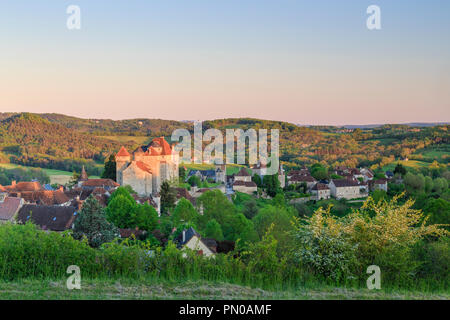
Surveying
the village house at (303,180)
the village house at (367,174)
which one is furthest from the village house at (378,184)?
the village house at (303,180)

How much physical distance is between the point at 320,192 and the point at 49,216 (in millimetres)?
47772

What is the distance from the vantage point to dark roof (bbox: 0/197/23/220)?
3136 centimetres

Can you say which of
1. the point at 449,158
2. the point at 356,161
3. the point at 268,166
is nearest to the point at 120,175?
the point at 268,166

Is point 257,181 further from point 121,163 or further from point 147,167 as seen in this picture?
point 121,163

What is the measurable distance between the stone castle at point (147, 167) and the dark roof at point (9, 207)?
783 inches

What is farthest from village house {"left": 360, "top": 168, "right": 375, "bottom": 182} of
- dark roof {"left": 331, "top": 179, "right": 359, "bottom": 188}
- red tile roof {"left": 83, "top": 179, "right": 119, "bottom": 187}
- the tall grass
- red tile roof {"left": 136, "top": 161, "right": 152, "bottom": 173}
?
the tall grass

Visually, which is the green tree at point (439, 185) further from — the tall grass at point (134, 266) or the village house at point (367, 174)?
the tall grass at point (134, 266)

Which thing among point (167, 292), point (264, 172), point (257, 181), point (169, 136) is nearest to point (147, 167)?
point (257, 181)

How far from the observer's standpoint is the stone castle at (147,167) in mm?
53375

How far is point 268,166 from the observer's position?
82.2 metres

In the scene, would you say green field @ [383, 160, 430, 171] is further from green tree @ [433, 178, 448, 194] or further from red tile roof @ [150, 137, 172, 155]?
red tile roof @ [150, 137, 172, 155]

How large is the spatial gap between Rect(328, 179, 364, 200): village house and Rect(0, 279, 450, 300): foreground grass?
64.0 m
